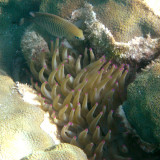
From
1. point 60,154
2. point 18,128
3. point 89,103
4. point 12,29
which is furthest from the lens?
point 12,29

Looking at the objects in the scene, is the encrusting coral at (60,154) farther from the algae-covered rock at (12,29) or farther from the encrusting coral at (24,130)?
the algae-covered rock at (12,29)

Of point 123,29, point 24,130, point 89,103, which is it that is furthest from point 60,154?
point 123,29

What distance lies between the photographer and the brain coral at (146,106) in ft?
5.97

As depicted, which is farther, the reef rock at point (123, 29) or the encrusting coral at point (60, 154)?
the reef rock at point (123, 29)

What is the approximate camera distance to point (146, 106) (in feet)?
6.08

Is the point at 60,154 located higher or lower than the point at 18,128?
higher

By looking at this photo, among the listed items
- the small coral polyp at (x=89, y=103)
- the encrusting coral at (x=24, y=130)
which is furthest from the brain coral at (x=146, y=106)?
the encrusting coral at (x=24, y=130)

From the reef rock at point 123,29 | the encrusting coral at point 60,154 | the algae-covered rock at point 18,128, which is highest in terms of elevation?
the reef rock at point 123,29

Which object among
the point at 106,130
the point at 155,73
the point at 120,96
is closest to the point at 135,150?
the point at 106,130

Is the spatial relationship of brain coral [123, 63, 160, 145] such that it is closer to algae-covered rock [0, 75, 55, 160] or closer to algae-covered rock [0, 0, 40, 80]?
algae-covered rock [0, 75, 55, 160]

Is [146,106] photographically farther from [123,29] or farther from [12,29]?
[12,29]

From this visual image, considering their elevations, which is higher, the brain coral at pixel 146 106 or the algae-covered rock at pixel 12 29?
the brain coral at pixel 146 106

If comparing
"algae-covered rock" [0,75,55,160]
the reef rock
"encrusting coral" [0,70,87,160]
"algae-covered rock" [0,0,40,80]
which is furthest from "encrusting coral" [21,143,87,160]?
"algae-covered rock" [0,0,40,80]

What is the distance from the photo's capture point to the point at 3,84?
8.55ft
